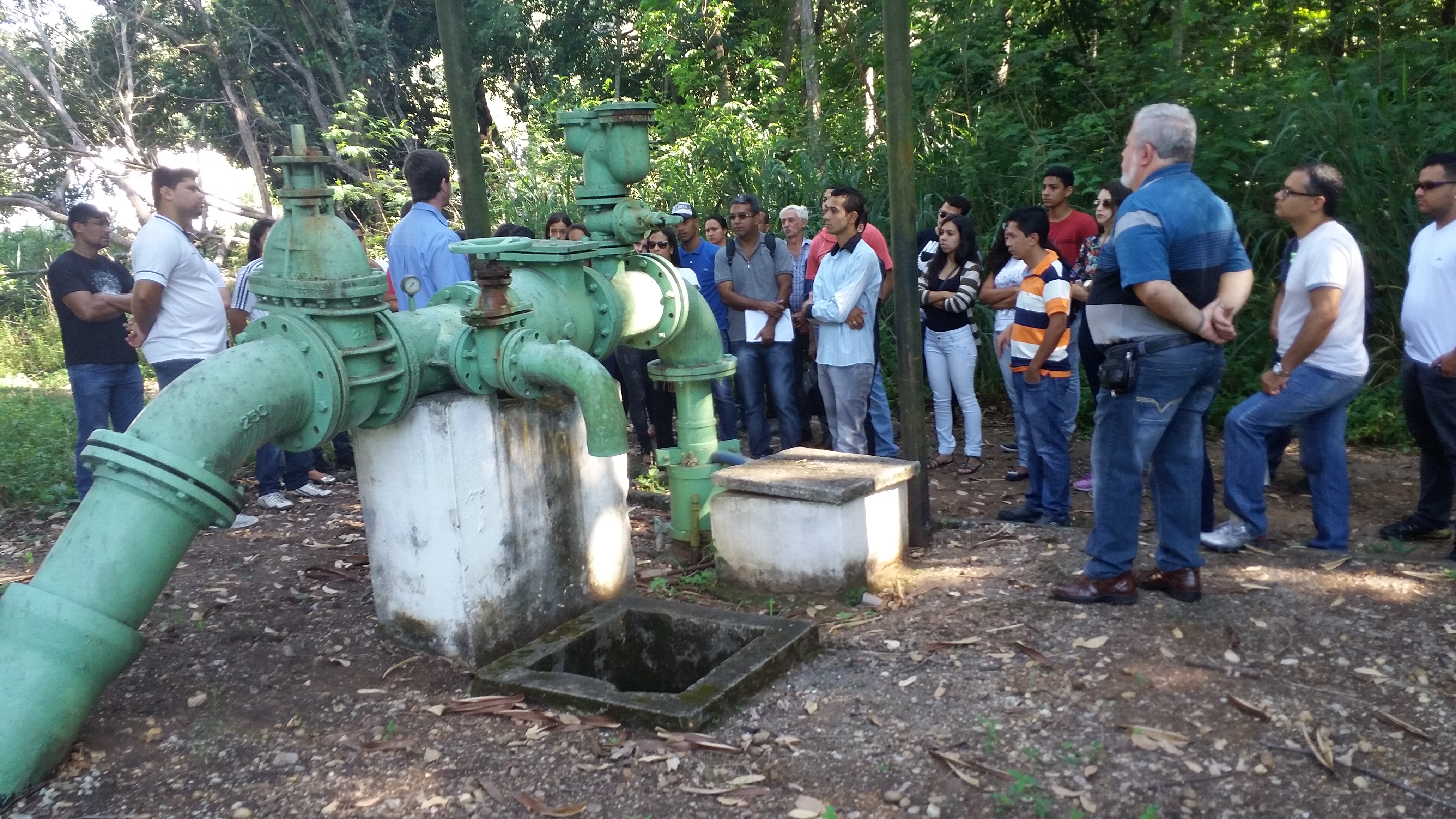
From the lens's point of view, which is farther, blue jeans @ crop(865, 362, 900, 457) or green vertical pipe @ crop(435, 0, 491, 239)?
blue jeans @ crop(865, 362, 900, 457)

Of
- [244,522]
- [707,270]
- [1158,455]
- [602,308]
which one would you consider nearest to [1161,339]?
[1158,455]

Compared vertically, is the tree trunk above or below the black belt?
above

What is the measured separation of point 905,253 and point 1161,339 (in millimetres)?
1246

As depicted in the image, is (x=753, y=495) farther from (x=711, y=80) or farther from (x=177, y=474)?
(x=711, y=80)

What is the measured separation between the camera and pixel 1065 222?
21.9ft

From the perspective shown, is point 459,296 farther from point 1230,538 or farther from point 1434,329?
point 1434,329

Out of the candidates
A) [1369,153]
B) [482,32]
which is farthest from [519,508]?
[482,32]

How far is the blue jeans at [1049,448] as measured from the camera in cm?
569

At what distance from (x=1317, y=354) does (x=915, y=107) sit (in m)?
6.25

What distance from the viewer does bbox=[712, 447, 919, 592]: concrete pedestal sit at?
179 inches

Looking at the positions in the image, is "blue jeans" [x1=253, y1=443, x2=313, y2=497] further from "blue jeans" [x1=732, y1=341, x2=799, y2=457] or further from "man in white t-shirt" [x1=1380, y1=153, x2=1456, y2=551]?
"man in white t-shirt" [x1=1380, y1=153, x2=1456, y2=551]

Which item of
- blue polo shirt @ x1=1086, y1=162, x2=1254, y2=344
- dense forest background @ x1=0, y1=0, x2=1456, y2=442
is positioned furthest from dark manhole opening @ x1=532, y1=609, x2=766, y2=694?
dense forest background @ x1=0, y1=0, x2=1456, y2=442

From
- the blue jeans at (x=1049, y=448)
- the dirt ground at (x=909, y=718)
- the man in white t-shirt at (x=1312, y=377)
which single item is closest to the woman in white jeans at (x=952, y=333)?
the blue jeans at (x=1049, y=448)

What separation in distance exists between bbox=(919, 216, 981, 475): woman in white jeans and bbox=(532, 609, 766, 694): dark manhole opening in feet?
10.2
